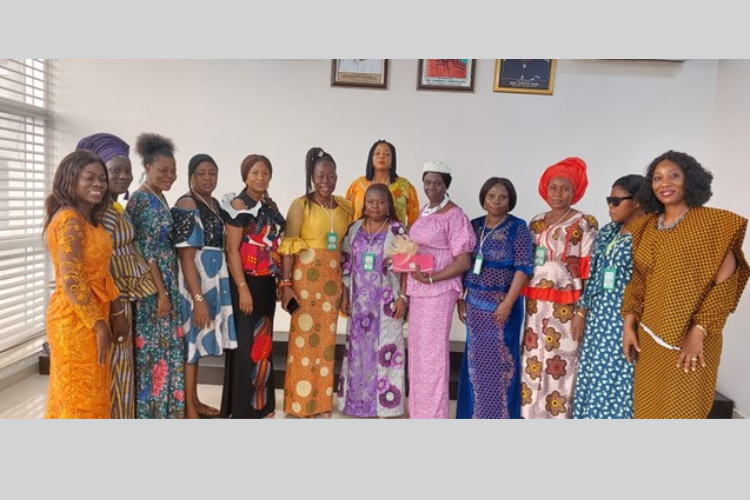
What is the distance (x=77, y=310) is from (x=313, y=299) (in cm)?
136

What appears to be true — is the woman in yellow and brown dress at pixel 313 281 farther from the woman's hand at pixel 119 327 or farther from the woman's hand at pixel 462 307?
the woman's hand at pixel 119 327

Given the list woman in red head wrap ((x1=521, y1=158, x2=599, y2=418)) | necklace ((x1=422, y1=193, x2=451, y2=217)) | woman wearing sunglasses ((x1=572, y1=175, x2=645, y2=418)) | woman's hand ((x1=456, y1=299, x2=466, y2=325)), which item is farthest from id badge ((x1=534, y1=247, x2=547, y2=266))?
necklace ((x1=422, y1=193, x2=451, y2=217))

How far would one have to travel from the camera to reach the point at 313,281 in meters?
3.30

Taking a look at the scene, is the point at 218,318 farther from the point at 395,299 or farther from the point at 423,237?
the point at 423,237

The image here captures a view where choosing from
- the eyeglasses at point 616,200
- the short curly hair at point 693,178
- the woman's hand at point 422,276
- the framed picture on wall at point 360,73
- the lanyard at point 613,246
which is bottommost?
the woman's hand at point 422,276

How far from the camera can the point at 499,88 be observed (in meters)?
4.60

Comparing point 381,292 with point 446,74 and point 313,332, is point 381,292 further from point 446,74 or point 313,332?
point 446,74

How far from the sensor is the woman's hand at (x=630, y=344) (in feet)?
8.52

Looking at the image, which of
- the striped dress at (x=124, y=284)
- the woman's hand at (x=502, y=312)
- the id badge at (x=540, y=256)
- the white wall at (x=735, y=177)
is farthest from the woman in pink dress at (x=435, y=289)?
the white wall at (x=735, y=177)

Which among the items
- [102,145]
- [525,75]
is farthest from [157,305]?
[525,75]

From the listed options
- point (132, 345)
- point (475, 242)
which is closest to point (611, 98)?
point (475, 242)

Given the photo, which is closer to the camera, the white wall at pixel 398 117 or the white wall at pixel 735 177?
the white wall at pixel 735 177

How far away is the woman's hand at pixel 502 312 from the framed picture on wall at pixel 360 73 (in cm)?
248

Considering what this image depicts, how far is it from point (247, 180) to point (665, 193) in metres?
2.22
